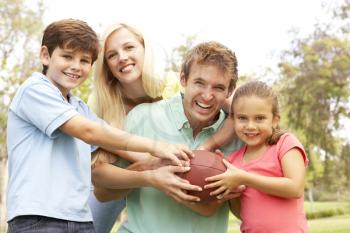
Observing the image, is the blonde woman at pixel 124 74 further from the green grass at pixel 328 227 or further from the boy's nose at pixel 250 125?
the green grass at pixel 328 227

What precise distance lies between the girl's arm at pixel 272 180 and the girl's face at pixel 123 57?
3.94ft

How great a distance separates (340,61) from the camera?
24484mm

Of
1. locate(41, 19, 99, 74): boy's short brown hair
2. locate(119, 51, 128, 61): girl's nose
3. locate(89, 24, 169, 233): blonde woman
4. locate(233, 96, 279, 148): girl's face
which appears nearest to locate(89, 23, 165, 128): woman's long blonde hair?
locate(89, 24, 169, 233): blonde woman

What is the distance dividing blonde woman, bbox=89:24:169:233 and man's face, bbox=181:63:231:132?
52 cm

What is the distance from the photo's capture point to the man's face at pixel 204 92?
3324mm

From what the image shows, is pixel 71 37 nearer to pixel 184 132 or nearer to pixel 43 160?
pixel 43 160

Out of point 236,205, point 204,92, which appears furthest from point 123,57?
point 236,205

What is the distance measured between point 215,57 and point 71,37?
2.81 ft

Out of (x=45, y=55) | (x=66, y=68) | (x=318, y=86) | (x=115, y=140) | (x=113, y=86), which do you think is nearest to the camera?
(x=115, y=140)

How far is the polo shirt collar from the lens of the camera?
3494 millimetres

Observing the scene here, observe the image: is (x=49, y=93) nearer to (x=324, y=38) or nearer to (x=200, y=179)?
(x=200, y=179)

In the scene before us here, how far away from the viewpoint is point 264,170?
3162 mm

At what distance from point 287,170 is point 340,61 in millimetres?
22572

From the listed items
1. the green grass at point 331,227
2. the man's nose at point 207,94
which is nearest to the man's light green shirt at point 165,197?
the man's nose at point 207,94
